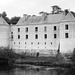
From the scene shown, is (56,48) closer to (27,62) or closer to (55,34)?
(55,34)

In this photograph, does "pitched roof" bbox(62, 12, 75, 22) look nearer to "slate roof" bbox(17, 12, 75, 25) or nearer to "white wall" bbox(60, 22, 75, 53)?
"slate roof" bbox(17, 12, 75, 25)

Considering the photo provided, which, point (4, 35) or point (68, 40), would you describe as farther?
point (4, 35)

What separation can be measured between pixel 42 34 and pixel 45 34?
607 millimetres

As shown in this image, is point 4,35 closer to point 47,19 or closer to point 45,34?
point 45,34

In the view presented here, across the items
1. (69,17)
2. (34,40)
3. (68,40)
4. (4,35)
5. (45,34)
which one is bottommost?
(68,40)

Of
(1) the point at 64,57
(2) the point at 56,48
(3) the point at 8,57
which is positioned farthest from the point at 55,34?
(3) the point at 8,57

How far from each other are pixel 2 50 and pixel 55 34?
10.0 metres

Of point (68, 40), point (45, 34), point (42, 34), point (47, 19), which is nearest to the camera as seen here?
point (68, 40)

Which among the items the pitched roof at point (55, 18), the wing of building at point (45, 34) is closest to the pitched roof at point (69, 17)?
the wing of building at point (45, 34)

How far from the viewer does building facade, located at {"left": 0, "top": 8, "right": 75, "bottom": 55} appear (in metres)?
45.3

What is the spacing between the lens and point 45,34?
4944 centimetres

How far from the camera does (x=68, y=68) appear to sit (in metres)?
39.0

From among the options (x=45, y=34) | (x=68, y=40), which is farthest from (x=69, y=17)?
(x=45, y=34)

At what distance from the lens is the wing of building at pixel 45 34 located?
45.3m
